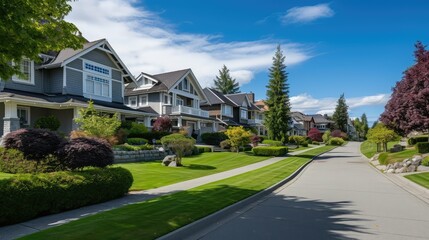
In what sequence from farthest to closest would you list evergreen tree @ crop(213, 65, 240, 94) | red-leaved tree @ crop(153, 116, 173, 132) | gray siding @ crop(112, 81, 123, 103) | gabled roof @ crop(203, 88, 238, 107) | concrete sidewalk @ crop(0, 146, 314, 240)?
evergreen tree @ crop(213, 65, 240, 94), gabled roof @ crop(203, 88, 238, 107), red-leaved tree @ crop(153, 116, 173, 132), gray siding @ crop(112, 81, 123, 103), concrete sidewalk @ crop(0, 146, 314, 240)

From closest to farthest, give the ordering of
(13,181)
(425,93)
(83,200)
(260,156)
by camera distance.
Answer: (13,181)
(83,200)
(425,93)
(260,156)

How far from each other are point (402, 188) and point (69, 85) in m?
24.1

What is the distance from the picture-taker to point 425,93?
20.5 meters

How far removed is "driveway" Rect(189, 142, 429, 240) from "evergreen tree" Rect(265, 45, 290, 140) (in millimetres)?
26854

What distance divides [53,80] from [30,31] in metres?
21.0

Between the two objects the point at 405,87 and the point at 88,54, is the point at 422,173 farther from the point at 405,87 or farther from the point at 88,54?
the point at 88,54

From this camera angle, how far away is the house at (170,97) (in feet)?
129

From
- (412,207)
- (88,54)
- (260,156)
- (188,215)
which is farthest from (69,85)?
(412,207)

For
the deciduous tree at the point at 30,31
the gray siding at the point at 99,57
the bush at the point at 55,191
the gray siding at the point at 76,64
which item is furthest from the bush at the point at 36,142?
the gray siding at the point at 99,57

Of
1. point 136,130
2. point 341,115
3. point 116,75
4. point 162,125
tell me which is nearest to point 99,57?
point 116,75

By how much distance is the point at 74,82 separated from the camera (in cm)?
2691

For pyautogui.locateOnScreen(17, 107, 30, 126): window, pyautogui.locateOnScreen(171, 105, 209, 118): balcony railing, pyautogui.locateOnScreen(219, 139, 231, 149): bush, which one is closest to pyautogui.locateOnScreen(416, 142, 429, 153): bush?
pyautogui.locateOnScreen(219, 139, 231, 149): bush

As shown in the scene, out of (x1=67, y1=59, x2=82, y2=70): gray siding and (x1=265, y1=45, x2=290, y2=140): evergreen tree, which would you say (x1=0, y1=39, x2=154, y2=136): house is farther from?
(x1=265, y1=45, x2=290, y2=140): evergreen tree

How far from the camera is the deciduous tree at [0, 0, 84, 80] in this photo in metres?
6.51
